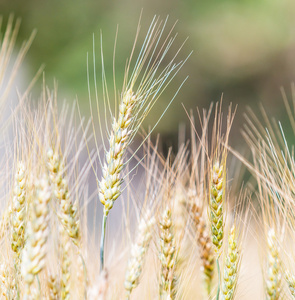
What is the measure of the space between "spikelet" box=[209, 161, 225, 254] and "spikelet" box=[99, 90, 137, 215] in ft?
0.46

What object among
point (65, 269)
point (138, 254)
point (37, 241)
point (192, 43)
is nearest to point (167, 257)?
point (138, 254)

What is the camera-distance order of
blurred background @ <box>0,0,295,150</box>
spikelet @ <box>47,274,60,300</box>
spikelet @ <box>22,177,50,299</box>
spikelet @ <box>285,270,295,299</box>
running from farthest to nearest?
blurred background @ <box>0,0,295,150</box> → spikelet @ <box>285,270,295,299</box> → spikelet @ <box>47,274,60,300</box> → spikelet @ <box>22,177,50,299</box>

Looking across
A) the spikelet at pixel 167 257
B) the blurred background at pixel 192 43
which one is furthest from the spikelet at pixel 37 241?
the blurred background at pixel 192 43

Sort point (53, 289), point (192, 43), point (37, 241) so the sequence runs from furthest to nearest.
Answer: point (192, 43), point (53, 289), point (37, 241)

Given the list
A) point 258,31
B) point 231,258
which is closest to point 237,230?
point 231,258

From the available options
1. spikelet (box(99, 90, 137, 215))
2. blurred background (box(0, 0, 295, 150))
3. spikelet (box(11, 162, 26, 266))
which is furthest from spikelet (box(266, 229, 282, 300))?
blurred background (box(0, 0, 295, 150))

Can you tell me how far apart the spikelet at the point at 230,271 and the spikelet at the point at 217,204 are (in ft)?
0.10

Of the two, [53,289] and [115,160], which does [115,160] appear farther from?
[53,289]

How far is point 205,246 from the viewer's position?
79cm

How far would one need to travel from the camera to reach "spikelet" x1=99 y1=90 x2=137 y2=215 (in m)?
0.68

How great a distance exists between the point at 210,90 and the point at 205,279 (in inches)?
179

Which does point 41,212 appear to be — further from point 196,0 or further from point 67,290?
point 196,0

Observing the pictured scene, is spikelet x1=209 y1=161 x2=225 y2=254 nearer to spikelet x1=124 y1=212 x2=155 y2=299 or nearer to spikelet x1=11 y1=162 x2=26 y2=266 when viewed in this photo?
spikelet x1=124 y1=212 x2=155 y2=299

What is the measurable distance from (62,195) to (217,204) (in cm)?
22
